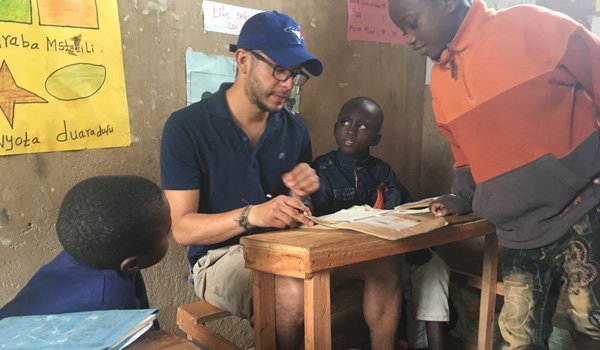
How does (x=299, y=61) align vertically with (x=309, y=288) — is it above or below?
above

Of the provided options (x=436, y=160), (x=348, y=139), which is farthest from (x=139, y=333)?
(x=436, y=160)

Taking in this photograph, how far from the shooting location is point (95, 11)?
1.63m

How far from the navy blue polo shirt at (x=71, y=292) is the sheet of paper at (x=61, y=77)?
0.68 meters

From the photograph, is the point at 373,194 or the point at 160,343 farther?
the point at 373,194

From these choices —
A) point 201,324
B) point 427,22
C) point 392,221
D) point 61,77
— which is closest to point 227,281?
point 201,324


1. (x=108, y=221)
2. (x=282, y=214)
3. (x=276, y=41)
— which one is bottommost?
(x=282, y=214)

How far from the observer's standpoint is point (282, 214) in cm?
144

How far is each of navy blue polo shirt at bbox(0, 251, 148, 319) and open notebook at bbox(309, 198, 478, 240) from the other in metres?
0.60

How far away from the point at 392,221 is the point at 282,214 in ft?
1.06

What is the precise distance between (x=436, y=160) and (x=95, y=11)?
193 centimetres

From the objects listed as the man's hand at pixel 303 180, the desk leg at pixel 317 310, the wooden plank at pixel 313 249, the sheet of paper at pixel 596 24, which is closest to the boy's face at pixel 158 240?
the wooden plank at pixel 313 249

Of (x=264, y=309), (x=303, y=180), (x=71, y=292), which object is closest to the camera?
(x=71, y=292)

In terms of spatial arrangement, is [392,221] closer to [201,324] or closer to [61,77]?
[201,324]

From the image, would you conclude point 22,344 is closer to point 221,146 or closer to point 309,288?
point 309,288
